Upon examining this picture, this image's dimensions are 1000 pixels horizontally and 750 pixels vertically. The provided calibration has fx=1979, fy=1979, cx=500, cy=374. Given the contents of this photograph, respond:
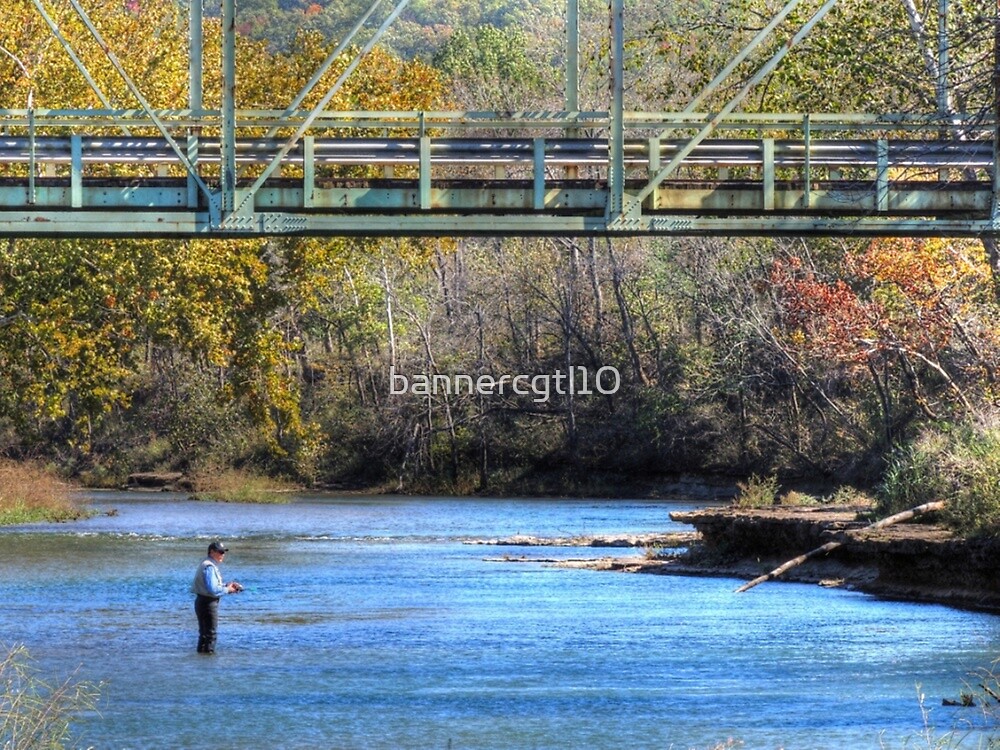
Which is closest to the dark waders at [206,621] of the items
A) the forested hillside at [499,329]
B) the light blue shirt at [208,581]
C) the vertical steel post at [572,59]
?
the light blue shirt at [208,581]

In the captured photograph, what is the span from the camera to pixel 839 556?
115 feet

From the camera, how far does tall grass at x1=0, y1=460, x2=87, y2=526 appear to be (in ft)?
171

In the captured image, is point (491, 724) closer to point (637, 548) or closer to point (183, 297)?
point (637, 548)

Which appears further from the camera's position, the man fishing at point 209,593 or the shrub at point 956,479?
the shrub at point 956,479

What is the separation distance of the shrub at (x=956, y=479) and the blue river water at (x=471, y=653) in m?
1.57

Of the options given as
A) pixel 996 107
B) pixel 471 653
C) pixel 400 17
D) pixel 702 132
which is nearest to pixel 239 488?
pixel 471 653

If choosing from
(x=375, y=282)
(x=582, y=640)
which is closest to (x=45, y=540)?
(x=582, y=640)

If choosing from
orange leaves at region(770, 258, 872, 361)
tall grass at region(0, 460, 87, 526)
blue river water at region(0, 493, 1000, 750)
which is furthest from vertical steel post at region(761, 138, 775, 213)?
tall grass at region(0, 460, 87, 526)

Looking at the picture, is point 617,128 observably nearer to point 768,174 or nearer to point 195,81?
point 768,174

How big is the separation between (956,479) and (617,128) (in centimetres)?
1279

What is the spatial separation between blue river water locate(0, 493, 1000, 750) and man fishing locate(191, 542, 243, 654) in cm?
33

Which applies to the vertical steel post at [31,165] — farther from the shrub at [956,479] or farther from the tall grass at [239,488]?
the tall grass at [239,488]

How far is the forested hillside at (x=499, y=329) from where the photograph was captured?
41219mm

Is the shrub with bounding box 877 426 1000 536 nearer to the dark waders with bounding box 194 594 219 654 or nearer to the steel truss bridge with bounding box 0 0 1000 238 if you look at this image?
the steel truss bridge with bounding box 0 0 1000 238
